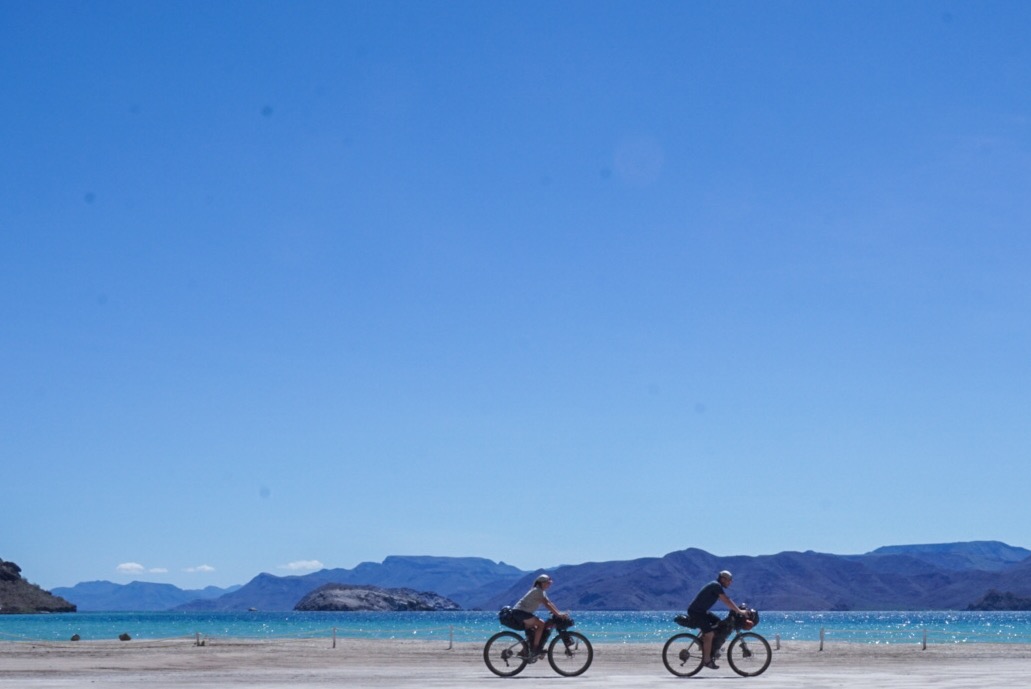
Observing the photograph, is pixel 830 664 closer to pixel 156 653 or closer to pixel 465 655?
pixel 465 655

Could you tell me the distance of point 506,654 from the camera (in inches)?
907

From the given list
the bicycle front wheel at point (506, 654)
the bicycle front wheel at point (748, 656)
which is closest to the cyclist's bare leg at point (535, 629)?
the bicycle front wheel at point (506, 654)

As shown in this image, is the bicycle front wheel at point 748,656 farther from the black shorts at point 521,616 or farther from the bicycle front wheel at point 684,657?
the black shorts at point 521,616

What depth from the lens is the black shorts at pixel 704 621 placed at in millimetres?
23344

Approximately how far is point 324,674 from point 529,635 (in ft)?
15.3

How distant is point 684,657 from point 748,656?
1.26m

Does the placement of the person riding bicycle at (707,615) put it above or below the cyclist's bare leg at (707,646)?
above

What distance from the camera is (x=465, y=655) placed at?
3572cm

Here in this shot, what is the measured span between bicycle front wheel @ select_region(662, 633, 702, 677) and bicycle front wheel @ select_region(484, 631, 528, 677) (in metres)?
2.69

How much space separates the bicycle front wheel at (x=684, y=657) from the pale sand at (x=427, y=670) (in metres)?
0.27

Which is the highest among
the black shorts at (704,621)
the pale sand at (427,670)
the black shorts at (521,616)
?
the black shorts at (521,616)

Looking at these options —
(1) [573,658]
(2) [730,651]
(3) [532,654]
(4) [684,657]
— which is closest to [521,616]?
(3) [532,654]

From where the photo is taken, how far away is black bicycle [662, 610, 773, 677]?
23453 mm

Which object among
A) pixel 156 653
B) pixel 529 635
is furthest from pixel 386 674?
pixel 156 653
